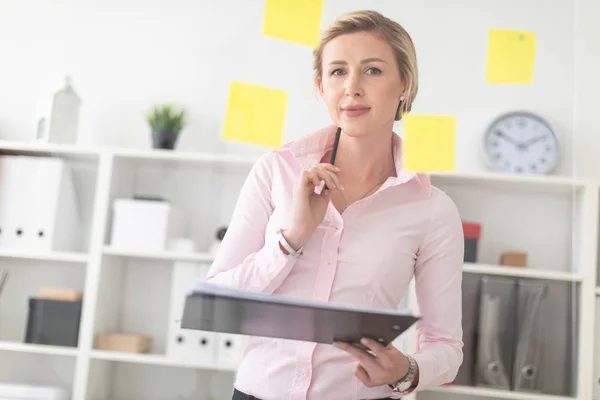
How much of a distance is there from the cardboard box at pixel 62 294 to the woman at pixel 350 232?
1066 mm

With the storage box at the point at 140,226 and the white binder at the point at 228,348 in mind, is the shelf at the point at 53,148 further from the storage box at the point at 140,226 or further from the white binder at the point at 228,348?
the white binder at the point at 228,348

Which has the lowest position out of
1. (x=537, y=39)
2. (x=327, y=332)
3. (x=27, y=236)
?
(x=327, y=332)

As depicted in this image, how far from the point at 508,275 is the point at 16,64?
4.52 ft

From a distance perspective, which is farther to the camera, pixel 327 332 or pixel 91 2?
pixel 91 2

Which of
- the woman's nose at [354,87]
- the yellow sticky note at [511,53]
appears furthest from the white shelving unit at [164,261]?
the woman's nose at [354,87]

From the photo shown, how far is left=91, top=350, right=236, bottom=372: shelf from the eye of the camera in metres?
1.49

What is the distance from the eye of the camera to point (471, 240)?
1443 millimetres

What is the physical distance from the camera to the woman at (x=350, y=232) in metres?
0.78

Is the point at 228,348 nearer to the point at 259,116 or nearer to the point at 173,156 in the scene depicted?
the point at 173,156

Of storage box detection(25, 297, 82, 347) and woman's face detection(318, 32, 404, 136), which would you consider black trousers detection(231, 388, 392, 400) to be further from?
storage box detection(25, 297, 82, 347)

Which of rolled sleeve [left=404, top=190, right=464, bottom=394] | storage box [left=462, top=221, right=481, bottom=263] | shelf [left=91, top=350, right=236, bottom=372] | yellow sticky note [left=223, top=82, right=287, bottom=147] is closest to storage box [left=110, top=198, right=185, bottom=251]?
shelf [left=91, top=350, right=236, bottom=372]

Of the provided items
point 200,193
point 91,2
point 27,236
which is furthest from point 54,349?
point 91,2

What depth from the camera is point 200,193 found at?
1.65 meters

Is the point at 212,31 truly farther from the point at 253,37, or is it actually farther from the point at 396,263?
the point at 396,263
